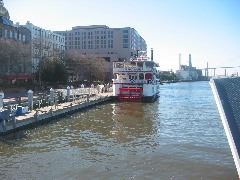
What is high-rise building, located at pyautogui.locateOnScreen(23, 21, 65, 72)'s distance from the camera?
9137 cm

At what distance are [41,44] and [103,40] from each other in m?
95.7

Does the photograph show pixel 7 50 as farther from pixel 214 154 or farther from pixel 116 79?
pixel 214 154

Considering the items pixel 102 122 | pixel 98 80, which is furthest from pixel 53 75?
pixel 102 122

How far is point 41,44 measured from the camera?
305 ft

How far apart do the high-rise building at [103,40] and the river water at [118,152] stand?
5768 inches

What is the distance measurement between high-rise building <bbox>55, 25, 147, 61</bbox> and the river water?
481ft

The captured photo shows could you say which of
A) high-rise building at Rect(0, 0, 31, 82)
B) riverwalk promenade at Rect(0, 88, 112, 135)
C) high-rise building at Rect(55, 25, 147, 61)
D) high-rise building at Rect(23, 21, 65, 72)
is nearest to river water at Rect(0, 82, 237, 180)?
riverwalk promenade at Rect(0, 88, 112, 135)

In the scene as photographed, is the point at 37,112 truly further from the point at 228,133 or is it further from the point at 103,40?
the point at 103,40

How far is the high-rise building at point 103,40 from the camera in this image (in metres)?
185

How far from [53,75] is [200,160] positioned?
60.3 meters

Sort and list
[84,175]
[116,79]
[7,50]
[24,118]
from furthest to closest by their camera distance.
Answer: [7,50]
[116,79]
[24,118]
[84,175]

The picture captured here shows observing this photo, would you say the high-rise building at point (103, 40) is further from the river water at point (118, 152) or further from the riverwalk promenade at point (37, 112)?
the river water at point (118, 152)

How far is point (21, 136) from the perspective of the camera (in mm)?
28188

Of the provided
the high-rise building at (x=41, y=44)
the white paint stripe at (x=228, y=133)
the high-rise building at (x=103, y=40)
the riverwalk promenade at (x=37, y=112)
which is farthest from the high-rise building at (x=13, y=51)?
the high-rise building at (x=103, y=40)
